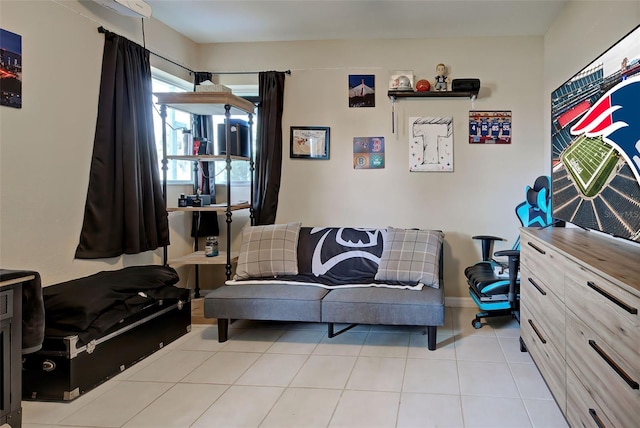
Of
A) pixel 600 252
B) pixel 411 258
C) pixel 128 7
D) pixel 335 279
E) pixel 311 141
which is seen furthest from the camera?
pixel 311 141

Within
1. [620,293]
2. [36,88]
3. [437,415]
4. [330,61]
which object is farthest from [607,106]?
[36,88]

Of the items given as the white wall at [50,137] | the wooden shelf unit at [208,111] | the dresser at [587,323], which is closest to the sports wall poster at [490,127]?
the dresser at [587,323]

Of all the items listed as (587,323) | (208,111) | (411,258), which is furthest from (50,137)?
(587,323)

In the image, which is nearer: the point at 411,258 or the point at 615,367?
the point at 615,367

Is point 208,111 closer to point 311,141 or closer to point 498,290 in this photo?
point 311,141

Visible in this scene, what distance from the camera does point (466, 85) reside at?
12.6 ft

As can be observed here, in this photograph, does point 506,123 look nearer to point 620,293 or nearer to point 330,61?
point 330,61

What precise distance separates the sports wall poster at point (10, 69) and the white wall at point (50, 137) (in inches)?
1.5

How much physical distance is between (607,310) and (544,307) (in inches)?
33.8

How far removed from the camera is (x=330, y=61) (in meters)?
4.19

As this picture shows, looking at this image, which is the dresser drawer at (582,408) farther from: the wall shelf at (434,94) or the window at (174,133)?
the window at (174,133)

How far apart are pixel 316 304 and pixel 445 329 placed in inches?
44.4

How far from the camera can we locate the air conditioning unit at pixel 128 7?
2799 mm

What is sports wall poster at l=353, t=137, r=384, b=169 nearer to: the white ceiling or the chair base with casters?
the white ceiling
